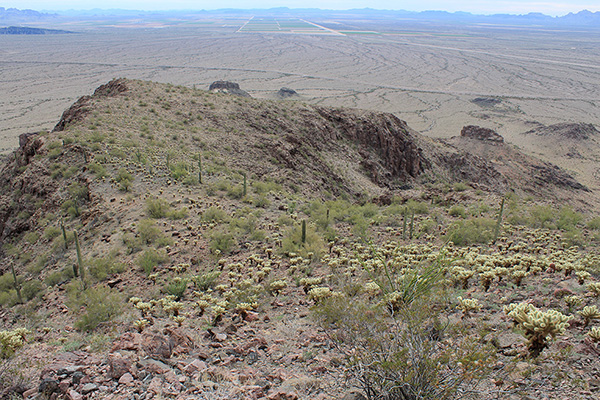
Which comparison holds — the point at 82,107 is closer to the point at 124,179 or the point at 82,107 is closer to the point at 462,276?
the point at 124,179

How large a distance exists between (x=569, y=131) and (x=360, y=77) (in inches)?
1980

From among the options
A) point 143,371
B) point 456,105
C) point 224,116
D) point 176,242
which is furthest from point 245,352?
point 456,105

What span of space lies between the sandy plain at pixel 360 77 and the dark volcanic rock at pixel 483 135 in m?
7.24

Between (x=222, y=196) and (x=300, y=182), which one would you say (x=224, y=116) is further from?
(x=222, y=196)

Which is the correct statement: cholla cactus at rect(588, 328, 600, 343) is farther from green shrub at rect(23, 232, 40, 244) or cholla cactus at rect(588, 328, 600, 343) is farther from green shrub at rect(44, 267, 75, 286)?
green shrub at rect(23, 232, 40, 244)

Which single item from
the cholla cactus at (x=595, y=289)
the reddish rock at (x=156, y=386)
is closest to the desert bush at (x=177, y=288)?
the reddish rock at (x=156, y=386)

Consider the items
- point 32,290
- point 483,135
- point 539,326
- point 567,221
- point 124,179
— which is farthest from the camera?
point 483,135

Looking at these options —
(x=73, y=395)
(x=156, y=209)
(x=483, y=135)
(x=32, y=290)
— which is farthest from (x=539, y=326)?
(x=483, y=135)

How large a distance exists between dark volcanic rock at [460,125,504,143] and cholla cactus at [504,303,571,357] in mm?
34188

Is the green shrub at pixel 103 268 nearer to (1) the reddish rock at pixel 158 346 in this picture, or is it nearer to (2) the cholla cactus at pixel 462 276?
(1) the reddish rock at pixel 158 346

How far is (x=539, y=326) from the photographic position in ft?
16.1

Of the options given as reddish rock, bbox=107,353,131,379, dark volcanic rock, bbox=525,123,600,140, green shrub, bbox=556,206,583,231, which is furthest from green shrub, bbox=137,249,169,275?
dark volcanic rock, bbox=525,123,600,140

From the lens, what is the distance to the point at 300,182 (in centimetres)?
1873

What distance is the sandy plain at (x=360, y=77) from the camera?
5172 cm
